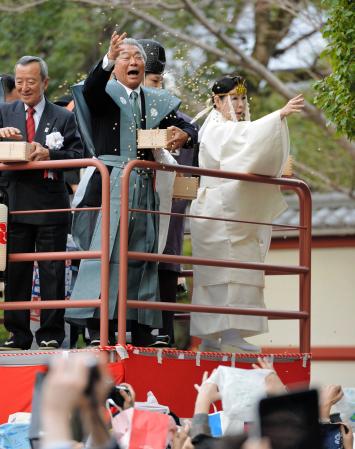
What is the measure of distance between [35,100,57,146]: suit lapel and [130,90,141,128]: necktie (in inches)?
20.8

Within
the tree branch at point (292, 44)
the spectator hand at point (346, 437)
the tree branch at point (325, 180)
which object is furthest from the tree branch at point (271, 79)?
the spectator hand at point (346, 437)

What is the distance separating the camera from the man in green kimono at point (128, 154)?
7895 mm

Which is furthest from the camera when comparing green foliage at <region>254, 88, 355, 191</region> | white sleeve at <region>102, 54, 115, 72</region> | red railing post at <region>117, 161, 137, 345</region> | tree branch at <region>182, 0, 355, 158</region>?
green foliage at <region>254, 88, 355, 191</region>

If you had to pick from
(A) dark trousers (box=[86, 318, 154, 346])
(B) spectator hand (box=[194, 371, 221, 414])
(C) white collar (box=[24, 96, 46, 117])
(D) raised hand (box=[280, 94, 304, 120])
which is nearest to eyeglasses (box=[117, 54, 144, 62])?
(C) white collar (box=[24, 96, 46, 117])

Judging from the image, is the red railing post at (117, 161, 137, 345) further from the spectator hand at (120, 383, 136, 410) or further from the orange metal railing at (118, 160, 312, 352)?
the spectator hand at (120, 383, 136, 410)

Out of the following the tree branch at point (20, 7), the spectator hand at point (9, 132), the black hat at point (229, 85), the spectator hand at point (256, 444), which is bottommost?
the spectator hand at point (256, 444)

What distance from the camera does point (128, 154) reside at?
8086 millimetres

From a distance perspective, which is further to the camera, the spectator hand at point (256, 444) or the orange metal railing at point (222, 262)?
the orange metal railing at point (222, 262)

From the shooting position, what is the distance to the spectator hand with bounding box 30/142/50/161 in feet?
25.8

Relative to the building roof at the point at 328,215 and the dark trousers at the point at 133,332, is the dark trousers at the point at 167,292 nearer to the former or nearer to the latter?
the dark trousers at the point at 133,332

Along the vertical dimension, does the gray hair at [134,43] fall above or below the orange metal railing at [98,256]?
above

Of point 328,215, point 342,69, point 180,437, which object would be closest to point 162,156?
point 342,69

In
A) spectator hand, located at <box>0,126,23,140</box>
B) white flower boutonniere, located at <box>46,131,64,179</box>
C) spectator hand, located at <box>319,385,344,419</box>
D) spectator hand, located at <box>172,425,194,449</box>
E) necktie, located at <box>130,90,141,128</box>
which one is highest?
necktie, located at <box>130,90,141,128</box>

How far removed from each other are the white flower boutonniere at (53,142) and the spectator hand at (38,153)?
14cm
